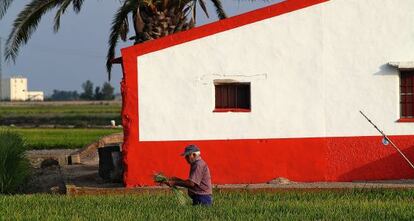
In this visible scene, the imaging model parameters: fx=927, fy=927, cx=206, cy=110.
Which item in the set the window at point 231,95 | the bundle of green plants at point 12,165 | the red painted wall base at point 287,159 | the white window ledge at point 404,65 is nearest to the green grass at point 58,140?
the bundle of green plants at point 12,165

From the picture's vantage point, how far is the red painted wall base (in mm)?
18969

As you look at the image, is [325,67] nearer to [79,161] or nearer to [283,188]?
[283,188]

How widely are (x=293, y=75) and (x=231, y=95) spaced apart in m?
1.35

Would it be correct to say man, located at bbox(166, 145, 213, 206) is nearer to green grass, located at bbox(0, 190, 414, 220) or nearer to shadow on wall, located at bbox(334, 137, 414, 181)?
green grass, located at bbox(0, 190, 414, 220)

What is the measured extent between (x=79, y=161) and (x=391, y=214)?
15416 millimetres

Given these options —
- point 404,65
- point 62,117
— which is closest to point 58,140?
point 404,65

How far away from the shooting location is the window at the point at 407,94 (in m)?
19.5

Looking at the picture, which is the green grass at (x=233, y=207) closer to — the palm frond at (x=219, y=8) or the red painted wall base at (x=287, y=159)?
the red painted wall base at (x=287, y=159)

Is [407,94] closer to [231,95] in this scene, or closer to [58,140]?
[231,95]

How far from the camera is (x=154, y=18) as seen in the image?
81.2ft

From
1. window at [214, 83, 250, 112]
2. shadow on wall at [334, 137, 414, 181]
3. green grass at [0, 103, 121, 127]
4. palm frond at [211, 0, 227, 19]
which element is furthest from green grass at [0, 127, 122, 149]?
shadow on wall at [334, 137, 414, 181]

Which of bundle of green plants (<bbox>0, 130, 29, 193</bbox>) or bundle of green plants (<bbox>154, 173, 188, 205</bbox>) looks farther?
bundle of green plants (<bbox>0, 130, 29, 193</bbox>)

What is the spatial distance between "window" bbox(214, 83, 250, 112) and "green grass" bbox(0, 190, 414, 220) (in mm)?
2514

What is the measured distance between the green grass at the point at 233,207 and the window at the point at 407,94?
2.72 meters
